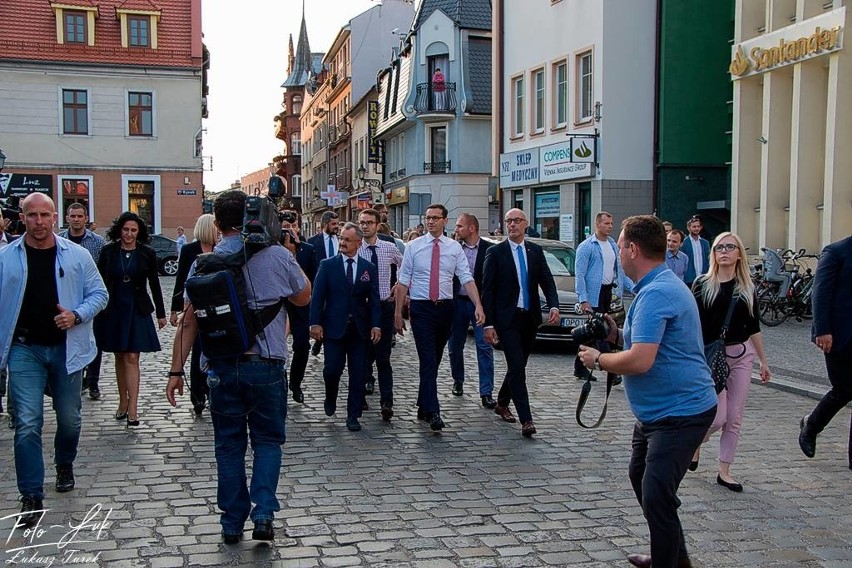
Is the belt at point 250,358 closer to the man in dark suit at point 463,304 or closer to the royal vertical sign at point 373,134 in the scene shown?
the man in dark suit at point 463,304

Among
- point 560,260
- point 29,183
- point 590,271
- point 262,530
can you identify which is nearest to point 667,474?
point 262,530

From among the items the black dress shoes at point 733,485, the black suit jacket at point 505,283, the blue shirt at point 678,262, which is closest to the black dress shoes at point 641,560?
the black dress shoes at point 733,485

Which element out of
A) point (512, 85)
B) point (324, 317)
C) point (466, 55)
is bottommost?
point (324, 317)

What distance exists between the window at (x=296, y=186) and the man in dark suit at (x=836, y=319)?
8277 cm

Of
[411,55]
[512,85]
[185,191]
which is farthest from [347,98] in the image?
[512,85]

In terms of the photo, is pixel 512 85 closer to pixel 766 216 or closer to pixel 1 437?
pixel 766 216

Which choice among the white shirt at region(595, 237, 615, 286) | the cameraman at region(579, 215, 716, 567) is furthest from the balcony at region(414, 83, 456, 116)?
the cameraman at region(579, 215, 716, 567)

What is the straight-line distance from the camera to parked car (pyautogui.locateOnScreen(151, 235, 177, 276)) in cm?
3444

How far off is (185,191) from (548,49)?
1848 cm

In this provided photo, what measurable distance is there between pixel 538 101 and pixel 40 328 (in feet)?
80.8

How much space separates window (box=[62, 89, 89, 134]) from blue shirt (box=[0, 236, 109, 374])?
35529 millimetres

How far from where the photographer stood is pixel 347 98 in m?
60.0

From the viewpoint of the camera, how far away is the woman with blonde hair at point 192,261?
27.6 feet

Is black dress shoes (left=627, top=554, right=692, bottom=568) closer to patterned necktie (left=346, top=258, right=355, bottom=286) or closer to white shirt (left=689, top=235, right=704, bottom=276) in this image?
patterned necktie (left=346, top=258, right=355, bottom=286)
